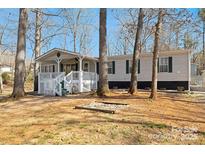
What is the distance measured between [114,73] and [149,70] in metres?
3.06

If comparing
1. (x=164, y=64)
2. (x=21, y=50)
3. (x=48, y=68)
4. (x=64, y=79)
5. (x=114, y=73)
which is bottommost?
(x=64, y=79)

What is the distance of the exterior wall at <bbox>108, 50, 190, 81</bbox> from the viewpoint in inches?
741

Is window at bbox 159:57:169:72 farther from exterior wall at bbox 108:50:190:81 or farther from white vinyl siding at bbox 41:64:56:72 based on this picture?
white vinyl siding at bbox 41:64:56:72

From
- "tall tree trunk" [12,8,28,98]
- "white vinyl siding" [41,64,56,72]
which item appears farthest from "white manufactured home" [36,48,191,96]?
"tall tree trunk" [12,8,28,98]

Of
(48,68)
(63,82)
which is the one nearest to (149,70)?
(63,82)

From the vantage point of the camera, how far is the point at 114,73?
72.1 feet

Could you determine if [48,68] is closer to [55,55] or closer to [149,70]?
[55,55]

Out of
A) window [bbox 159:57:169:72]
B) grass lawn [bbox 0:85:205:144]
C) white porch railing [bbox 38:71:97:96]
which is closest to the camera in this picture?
grass lawn [bbox 0:85:205:144]

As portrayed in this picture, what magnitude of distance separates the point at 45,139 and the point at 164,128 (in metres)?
2.91

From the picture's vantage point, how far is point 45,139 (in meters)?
5.72

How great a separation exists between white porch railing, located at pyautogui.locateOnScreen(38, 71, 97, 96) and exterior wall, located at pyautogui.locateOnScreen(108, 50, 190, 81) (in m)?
3.36

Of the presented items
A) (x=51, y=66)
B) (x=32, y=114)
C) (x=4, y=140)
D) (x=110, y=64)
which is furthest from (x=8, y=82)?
(x=4, y=140)

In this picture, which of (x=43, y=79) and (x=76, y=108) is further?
(x=43, y=79)
